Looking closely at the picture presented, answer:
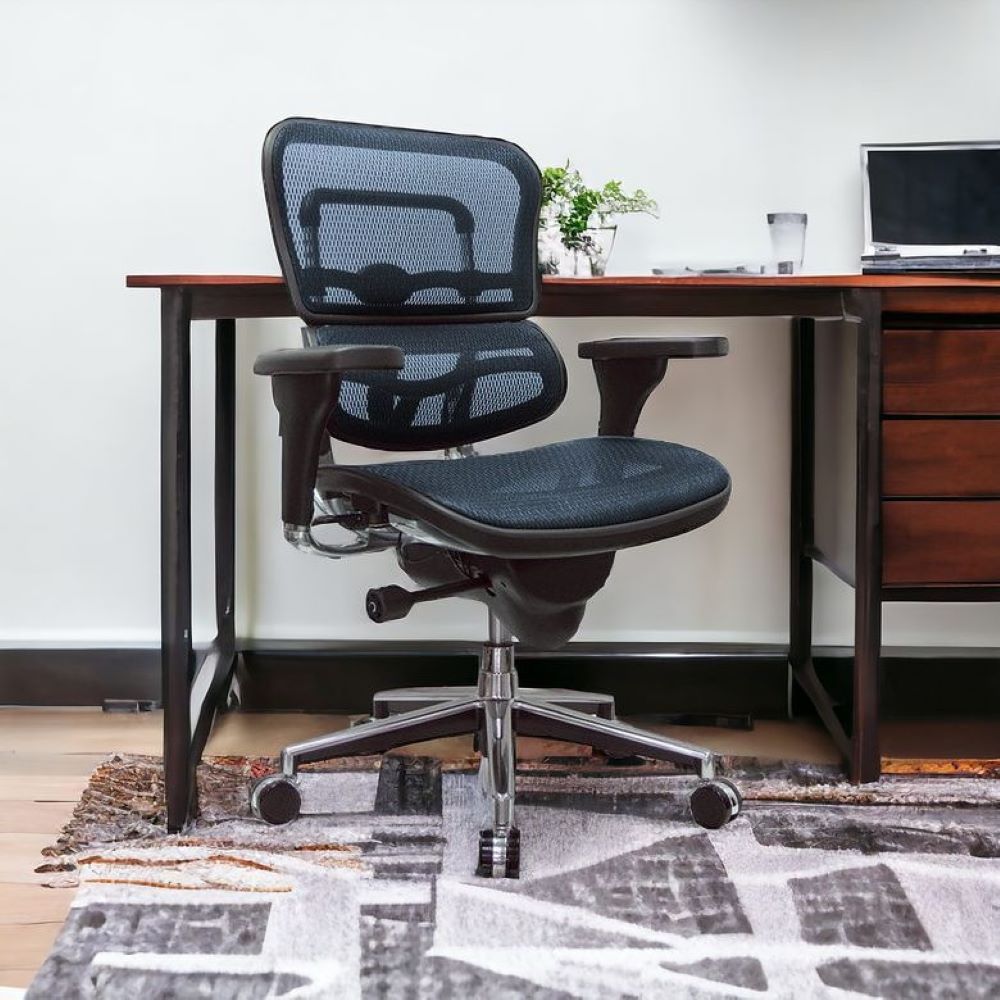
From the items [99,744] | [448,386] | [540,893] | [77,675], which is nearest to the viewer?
[540,893]

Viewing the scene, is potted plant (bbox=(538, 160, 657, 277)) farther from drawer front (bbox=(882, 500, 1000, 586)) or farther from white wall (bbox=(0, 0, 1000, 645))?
drawer front (bbox=(882, 500, 1000, 586))

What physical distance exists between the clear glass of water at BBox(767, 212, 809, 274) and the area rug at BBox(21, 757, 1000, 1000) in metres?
0.95

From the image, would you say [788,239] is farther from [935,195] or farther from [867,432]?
[867,432]

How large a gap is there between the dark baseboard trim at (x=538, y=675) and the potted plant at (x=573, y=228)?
796 millimetres

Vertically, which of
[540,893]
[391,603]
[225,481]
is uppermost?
[225,481]

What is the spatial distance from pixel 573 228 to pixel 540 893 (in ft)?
4.08

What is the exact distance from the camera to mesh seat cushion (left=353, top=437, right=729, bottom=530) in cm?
160

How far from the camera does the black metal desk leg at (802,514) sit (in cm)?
248

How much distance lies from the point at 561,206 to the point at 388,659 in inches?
38.3

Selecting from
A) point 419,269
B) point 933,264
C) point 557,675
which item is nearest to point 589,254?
point 419,269

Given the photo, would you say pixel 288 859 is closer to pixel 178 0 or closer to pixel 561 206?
pixel 561 206

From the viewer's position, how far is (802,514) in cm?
253

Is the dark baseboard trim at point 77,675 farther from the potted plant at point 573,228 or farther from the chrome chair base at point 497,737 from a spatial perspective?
the potted plant at point 573,228

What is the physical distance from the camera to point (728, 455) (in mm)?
2607
